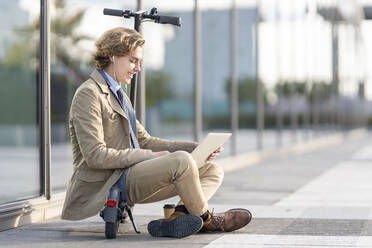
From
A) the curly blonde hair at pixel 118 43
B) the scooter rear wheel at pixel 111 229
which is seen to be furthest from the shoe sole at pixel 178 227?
the curly blonde hair at pixel 118 43

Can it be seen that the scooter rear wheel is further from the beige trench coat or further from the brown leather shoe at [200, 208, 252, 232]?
the brown leather shoe at [200, 208, 252, 232]

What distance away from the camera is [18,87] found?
15398 mm

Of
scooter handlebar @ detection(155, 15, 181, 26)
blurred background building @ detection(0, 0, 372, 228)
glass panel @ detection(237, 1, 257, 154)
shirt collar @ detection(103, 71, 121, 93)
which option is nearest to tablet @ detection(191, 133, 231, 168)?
shirt collar @ detection(103, 71, 121, 93)

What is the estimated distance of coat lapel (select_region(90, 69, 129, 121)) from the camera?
204 inches

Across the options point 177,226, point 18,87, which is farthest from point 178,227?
point 18,87

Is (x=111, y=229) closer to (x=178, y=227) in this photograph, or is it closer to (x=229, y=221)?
(x=178, y=227)

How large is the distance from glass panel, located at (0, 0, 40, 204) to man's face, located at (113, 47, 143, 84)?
A: 21.4ft

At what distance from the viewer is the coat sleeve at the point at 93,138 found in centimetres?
499

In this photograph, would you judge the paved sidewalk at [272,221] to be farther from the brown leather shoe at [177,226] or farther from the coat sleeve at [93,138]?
A: the coat sleeve at [93,138]

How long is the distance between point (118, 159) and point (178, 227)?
0.57 meters

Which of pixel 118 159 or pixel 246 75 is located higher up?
pixel 246 75

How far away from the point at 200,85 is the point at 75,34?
1.84 meters

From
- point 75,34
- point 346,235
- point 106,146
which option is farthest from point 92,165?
point 75,34

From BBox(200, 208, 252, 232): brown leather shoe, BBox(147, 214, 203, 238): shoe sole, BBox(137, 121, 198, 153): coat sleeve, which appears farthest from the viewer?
BBox(137, 121, 198, 153): coat sleeve
